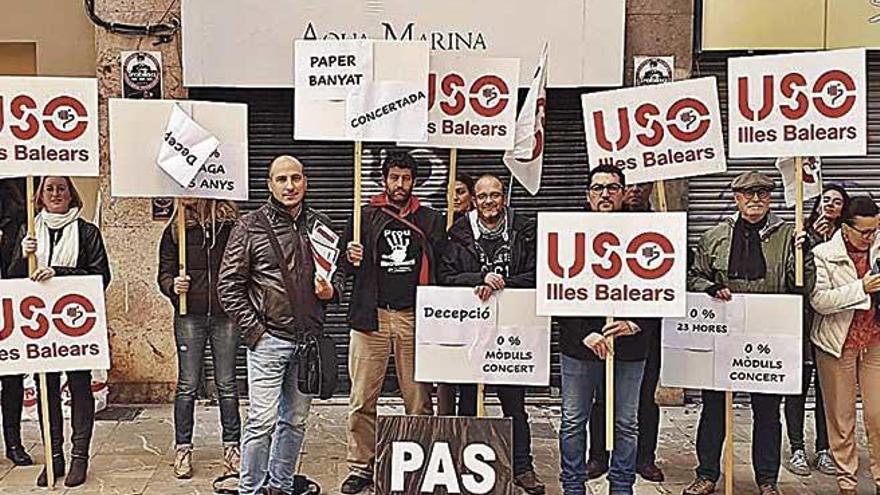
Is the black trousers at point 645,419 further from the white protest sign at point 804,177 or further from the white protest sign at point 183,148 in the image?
the white protest sign at point 183,148

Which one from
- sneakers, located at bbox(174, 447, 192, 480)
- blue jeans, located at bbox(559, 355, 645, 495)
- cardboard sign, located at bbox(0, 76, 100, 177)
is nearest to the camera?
blue jeans, located at bbox(559, 355, 645, 495)

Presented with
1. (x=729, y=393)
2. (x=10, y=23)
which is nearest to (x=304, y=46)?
(x=729, y=393)

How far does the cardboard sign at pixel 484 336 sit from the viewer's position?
557 cm

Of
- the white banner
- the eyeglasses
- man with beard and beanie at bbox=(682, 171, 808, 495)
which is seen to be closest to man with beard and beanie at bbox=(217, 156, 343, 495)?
the eyeglasses

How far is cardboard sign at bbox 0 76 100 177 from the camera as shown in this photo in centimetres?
571

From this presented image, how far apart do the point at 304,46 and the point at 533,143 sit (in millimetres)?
1447

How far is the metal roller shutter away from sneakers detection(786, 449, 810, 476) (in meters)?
2.16

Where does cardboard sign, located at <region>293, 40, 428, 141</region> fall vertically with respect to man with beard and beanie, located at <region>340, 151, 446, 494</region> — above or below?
above

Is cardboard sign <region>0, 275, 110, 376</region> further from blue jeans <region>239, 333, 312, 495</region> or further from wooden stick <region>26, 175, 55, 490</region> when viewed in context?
blue jeans <region>239, 333, 312, 495</region>

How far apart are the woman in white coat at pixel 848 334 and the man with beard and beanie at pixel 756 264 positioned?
0.20 m

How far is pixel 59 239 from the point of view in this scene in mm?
5938

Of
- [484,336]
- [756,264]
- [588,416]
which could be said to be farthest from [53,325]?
[756,264]

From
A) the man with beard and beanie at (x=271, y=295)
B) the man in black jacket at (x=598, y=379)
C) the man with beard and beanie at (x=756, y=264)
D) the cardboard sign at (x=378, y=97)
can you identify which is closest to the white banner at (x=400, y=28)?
the cardboard sign at (x=378, y=97)

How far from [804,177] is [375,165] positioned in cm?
344
